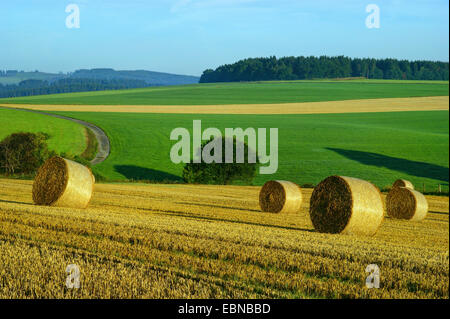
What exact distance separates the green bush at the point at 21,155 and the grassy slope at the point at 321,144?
6.33m

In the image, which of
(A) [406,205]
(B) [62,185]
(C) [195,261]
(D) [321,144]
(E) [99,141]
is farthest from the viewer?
(E) [99,141]

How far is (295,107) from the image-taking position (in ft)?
324

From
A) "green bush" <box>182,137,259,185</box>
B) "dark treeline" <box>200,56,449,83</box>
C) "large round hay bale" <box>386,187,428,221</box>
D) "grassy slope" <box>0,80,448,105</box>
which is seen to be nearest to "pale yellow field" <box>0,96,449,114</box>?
"grassy slope" <box>0,80,448,105</box>

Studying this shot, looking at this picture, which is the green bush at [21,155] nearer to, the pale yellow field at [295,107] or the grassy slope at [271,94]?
the pale yellow field at [295,107]

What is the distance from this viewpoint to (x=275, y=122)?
7875 cm

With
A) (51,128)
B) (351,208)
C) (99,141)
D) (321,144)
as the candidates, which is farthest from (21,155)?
(351,208)

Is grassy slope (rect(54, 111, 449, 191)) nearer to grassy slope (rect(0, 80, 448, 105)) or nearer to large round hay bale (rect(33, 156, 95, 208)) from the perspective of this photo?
grassy slope (rect(0, 80, 448, 105))

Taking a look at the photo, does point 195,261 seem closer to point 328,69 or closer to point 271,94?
point 271,94

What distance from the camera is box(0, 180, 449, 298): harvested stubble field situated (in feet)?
24.5

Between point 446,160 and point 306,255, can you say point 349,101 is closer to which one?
point 446,160

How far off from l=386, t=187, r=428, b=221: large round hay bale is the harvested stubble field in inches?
301

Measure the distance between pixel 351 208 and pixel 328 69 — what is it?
159 metres

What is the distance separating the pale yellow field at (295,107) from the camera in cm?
9206

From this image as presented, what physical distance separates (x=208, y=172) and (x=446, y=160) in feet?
77.5
